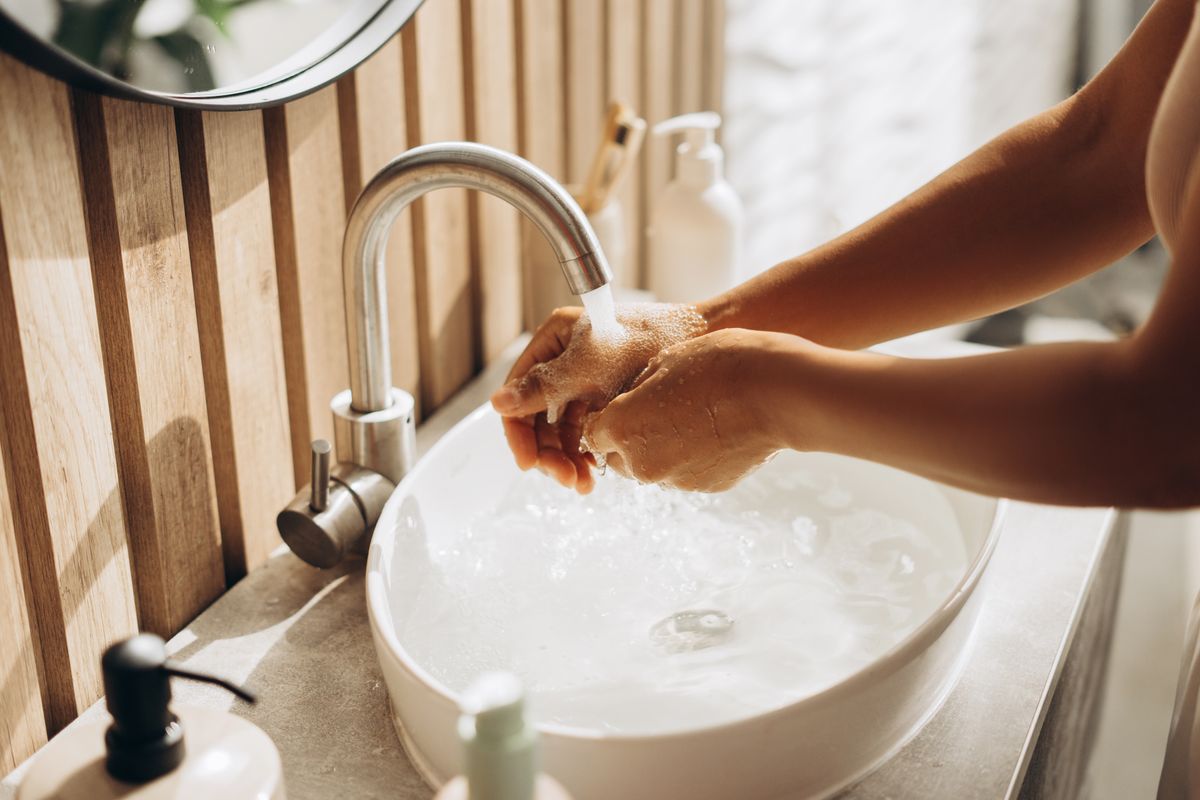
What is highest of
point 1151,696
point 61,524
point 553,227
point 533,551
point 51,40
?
point 51,40

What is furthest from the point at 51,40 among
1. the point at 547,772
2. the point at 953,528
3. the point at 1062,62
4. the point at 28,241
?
the point at 1062,62

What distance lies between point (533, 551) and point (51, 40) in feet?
1.71

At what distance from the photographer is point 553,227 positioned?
2.55 ft

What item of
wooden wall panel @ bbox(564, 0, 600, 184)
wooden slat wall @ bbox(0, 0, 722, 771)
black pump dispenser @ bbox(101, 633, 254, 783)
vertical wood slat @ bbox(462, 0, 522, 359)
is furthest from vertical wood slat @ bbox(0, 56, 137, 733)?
wooden wall panel @ bbox(564, 0, 600, 184)

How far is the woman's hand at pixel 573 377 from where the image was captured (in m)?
0.94

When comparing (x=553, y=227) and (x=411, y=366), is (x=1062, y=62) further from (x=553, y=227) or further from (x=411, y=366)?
(x=553, y=227)

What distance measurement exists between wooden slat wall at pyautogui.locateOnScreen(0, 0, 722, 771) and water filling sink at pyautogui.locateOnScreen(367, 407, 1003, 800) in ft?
0.52

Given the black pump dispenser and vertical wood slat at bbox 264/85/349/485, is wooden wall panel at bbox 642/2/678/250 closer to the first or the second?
vertical wood slat at bbox 264/85/349/485

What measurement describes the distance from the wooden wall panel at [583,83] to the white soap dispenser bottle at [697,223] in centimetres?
17

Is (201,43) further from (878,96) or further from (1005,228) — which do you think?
(878,96)

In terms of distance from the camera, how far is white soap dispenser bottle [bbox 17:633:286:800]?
0.52 m

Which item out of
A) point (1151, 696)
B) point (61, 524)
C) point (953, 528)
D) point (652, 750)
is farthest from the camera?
point (1151, 696)

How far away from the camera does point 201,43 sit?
0.78 m

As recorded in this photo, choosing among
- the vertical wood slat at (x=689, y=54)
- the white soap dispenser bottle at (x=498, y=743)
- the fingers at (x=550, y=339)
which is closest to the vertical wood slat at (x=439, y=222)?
the fingers at (x=550, y=339)
